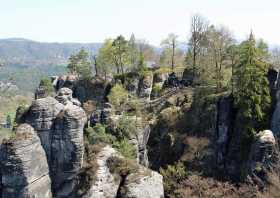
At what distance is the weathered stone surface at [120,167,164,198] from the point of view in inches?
1467

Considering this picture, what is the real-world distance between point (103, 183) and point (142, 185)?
3454mm

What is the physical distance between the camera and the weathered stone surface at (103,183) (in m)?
37.1

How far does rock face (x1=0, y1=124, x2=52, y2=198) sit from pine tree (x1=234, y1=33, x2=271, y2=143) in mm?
26250

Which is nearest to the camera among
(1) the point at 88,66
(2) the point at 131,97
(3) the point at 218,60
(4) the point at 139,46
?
(3) the point at 218,60

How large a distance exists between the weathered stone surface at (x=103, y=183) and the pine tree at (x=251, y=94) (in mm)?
20278

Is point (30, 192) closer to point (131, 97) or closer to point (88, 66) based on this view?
point (131, 97)

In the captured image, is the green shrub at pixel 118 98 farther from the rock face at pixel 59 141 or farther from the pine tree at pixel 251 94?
the rock face at pixel 59 141

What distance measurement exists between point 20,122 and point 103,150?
821 cm

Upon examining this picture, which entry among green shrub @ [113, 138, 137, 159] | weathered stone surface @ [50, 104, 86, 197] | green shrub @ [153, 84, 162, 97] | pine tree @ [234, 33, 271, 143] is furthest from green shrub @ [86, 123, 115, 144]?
green shrub @ [153, 84, 162, 97]

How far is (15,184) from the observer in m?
35.8

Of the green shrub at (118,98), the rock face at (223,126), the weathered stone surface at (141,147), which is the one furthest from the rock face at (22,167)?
the green shrub at (118,98)

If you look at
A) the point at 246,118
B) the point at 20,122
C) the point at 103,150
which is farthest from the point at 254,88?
the point at 20,122

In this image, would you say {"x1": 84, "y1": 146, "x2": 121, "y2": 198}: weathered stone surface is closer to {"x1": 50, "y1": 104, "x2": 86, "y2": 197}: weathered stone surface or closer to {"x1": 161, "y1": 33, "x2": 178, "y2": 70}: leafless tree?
{"x1": 50, "y1": 104, "x2": 86, "y2": 197}: weathered stone surface

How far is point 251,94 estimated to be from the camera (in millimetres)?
51500
